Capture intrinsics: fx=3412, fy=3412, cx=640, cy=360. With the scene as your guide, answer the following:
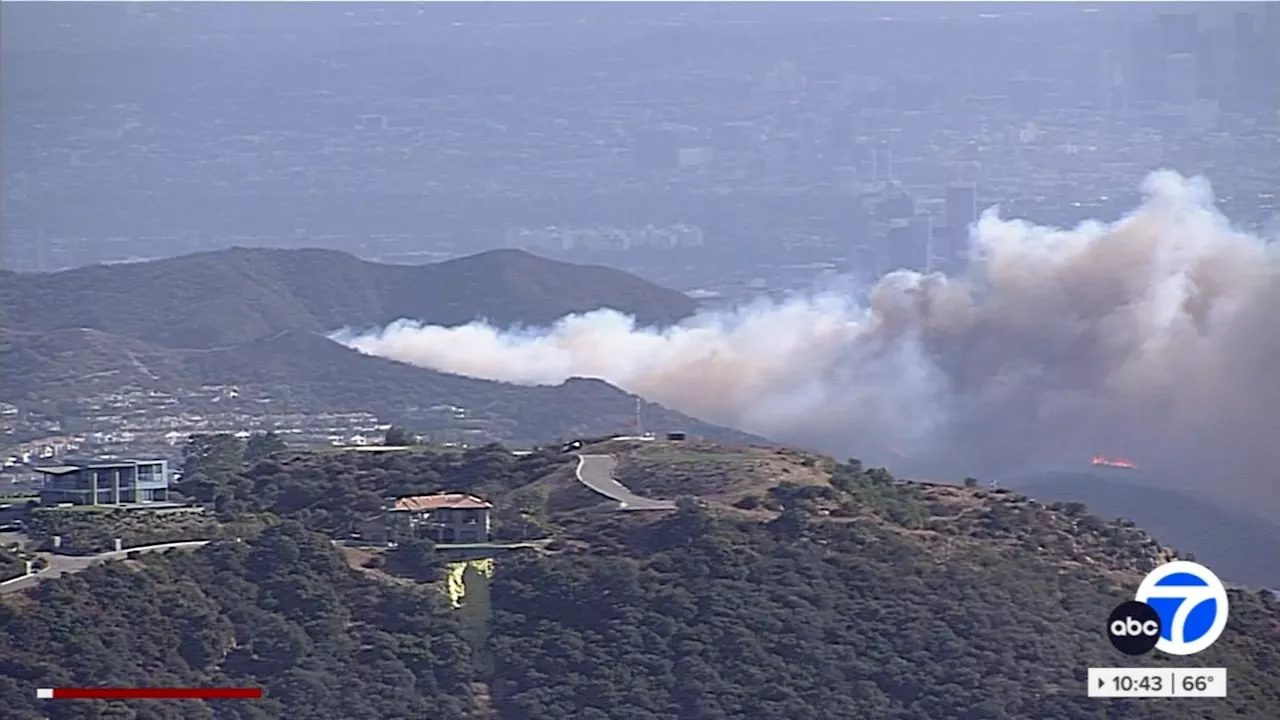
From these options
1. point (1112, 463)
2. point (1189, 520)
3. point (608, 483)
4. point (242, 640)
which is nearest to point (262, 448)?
point (608, 483)

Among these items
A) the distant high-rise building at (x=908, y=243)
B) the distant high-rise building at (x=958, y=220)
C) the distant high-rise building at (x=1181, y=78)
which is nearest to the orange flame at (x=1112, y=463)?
the distant high-rise building at (x=958, y=220)

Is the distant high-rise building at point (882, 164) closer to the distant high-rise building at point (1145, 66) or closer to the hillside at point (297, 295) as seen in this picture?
the distant high-rise building at point (1145, 66)

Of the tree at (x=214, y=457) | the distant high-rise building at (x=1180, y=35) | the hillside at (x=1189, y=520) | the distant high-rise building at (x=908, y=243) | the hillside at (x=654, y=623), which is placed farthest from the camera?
the distant high-rise building at (x=1180, y=35)

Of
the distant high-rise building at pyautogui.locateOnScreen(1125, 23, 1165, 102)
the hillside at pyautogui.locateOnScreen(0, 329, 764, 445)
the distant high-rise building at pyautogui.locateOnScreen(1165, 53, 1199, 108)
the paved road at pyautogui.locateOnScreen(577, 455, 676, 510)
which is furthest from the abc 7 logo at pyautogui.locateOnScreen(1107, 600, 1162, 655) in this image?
the distant high-rise building at pyautogui.locateOnScreen(1125, 23, 1165, 102)

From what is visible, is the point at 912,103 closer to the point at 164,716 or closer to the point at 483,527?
the point at 483,527

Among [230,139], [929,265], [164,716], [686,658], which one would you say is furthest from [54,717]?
[230,139]

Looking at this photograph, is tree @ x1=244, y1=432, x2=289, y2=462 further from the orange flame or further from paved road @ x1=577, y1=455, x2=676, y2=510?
the orange flame
